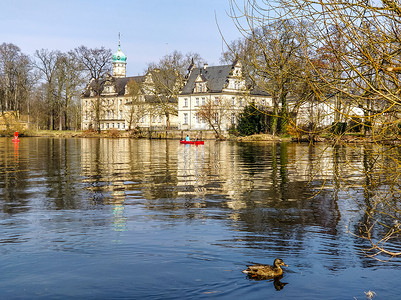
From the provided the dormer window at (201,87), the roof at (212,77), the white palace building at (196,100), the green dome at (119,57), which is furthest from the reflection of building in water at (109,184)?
the green dome at (119,57)

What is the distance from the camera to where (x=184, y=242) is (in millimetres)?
10500

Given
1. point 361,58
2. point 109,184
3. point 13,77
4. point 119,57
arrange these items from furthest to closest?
point 119,57, point 13,77, point 109,184, point 361,58

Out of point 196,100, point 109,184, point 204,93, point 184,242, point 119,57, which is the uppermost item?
point 119,57

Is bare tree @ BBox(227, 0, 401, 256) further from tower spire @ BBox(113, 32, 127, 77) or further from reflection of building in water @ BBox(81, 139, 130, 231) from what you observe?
tower spire @ BBox(113, 32, 127, 77)

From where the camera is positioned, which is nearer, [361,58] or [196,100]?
[361,58]

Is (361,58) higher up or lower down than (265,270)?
higher up

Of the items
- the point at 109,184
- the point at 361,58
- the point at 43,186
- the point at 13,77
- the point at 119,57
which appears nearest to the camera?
the point at 361,58

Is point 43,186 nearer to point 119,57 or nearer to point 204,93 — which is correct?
point 204,93

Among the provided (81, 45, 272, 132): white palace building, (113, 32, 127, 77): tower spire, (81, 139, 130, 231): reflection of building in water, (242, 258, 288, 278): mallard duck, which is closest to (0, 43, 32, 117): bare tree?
(81, 45, 272, 132): white palace building

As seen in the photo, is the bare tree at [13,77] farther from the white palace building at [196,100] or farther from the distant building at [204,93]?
the distant building at [204,93]

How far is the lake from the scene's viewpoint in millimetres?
7996

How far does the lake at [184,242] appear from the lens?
26.2 feet

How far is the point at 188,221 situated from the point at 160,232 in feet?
4.56

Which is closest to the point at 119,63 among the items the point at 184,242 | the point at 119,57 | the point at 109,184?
the point at 119,57
